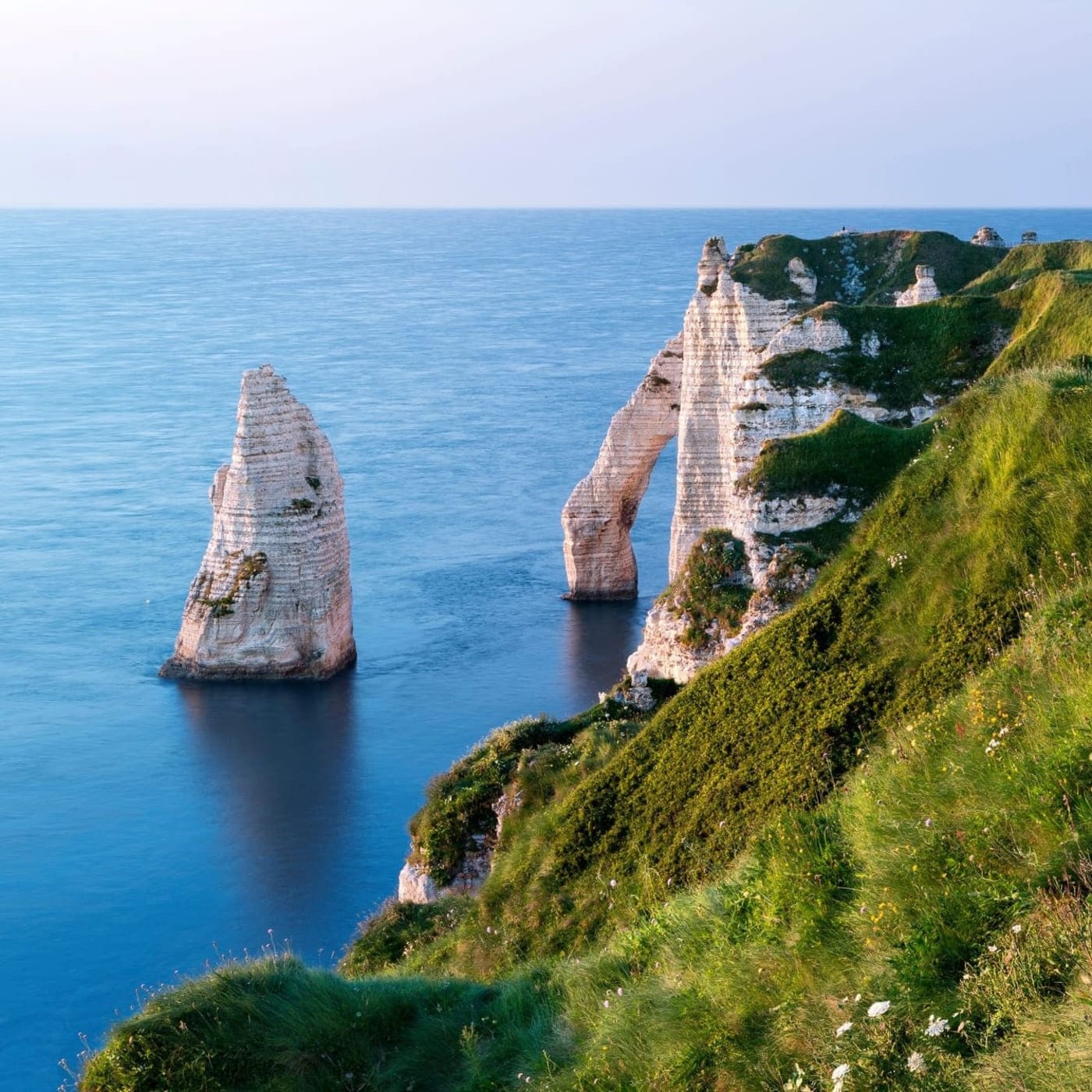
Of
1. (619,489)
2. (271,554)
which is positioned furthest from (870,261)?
(271,554)

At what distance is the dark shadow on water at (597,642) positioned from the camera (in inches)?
1905

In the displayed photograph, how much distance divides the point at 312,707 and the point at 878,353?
874 inches

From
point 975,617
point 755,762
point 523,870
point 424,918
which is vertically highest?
point 975,617

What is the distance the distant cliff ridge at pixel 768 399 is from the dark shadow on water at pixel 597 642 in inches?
49.8

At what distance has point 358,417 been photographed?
100 meters

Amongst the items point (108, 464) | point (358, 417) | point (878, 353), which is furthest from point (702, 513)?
point (358, 417)

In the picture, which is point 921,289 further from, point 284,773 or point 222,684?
point 222,684

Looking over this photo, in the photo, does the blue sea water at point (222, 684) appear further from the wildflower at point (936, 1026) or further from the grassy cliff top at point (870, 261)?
the wildflower at point (936, 1026)

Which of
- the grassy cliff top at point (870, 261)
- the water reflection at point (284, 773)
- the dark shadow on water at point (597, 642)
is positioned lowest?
the water reflection at point (284, 773)

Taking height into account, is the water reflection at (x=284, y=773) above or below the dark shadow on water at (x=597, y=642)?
below

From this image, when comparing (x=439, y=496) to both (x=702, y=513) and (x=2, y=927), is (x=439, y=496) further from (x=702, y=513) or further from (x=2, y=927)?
(x=2, y=927)

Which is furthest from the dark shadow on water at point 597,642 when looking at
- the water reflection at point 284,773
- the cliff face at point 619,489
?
the water reflection at point 284,773

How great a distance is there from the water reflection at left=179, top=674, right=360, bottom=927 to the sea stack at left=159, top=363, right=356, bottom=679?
1264mm

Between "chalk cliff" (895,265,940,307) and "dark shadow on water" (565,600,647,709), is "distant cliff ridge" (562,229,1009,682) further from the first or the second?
"dark shadow on water" (565,600,647,709)
